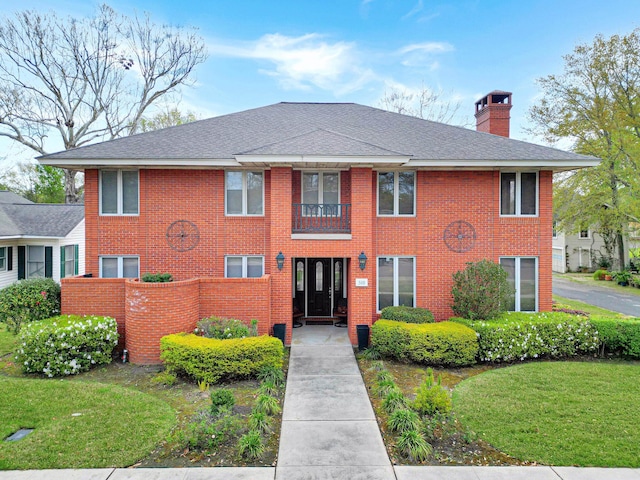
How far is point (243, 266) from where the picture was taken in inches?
445

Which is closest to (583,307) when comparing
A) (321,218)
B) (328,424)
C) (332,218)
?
(332,218)

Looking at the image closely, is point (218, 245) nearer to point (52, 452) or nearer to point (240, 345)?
point (240, 345)

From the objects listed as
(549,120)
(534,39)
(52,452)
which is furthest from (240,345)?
(549,120)

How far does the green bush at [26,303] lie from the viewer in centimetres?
967

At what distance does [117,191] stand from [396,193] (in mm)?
8519

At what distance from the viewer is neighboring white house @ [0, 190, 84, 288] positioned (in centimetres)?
1831

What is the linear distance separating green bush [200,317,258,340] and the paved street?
55.2ft

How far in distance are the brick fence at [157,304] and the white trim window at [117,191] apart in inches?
96.9

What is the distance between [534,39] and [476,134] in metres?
8.87

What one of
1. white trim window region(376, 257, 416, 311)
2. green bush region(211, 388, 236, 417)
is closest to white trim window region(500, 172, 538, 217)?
white trim window region(376, 257, 416, 311)

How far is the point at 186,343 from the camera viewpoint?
7980 mm

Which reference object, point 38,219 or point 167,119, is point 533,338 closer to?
point 38,219

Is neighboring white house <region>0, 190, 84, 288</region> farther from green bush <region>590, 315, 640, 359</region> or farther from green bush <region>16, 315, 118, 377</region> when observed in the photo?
green bush <region>590, 315, 640, 359</region>

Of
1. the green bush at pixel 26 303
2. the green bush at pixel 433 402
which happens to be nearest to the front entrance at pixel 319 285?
the green bush at pixel 433 402
